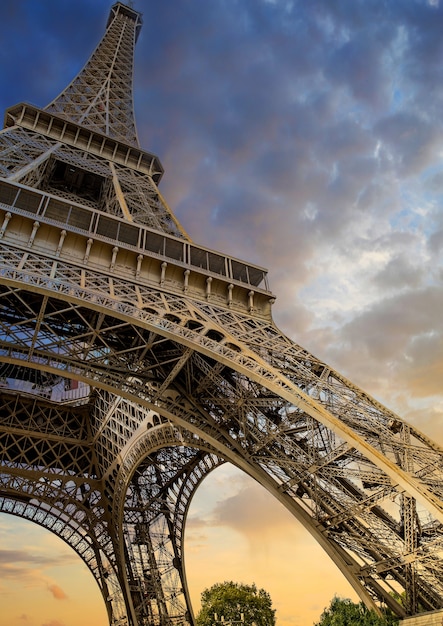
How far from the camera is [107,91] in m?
37.7

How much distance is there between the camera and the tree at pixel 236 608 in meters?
32.3

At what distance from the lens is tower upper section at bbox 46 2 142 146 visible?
32.7m

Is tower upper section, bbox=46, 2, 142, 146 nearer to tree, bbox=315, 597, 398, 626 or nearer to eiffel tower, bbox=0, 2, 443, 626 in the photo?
eiffel tower, bbox=0, 2, 443, 626

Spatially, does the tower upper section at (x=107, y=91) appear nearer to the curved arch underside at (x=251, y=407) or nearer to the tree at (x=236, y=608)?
the curved arch underside at (x=251, y=407)

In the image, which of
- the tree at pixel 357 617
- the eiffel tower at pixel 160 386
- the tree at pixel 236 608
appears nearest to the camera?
the tree at pixel 357 617

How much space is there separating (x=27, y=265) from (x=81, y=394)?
21.3 metres

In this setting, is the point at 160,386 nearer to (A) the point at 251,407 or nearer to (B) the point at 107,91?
(A) the point at 251,407

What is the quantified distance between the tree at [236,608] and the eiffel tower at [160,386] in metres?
2.41

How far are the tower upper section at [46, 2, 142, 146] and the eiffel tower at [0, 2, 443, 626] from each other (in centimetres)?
291

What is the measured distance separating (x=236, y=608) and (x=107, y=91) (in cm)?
3692

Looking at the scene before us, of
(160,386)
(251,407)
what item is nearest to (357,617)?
(251,407)

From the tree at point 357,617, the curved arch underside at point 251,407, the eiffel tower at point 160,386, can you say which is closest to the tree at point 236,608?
the eiffel tower at point 160,386

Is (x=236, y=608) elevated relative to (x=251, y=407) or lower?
lower

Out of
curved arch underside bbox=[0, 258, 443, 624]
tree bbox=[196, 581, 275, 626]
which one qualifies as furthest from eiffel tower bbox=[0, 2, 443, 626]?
tree bbox=[196, 581, 275, 626]
